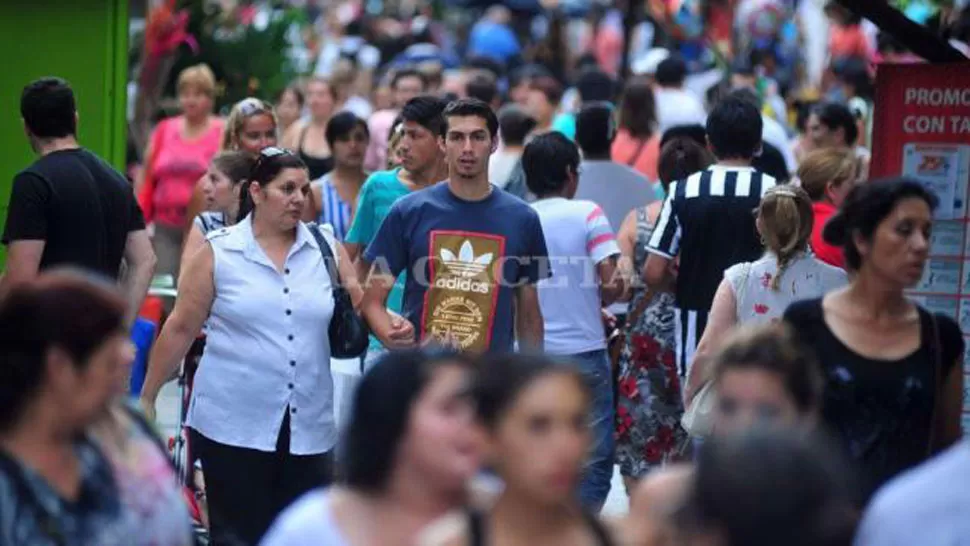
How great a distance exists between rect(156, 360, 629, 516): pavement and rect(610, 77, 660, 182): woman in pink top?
6.00ft

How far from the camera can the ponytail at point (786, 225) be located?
26.8ft

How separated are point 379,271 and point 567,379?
391cm

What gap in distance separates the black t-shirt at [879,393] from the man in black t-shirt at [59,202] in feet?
10.9

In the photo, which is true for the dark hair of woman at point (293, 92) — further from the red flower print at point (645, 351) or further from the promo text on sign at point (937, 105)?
the promo text on sign at point (937, 105)

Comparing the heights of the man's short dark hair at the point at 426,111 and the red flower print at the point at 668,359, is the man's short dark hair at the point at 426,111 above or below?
above

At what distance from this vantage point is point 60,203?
8.80 meters

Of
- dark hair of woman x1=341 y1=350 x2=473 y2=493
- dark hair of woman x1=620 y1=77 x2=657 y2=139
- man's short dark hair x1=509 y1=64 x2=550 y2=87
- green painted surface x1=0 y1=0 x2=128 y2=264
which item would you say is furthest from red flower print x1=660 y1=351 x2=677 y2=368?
Answer: man's short dark hair x1=509 y1=64 x2=550 y2=87

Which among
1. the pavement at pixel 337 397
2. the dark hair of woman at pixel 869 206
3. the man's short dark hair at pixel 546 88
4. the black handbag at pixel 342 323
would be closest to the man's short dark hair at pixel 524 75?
the man's short dark hair at pixel 546 88

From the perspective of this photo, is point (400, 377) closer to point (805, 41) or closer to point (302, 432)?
point (302, 432)

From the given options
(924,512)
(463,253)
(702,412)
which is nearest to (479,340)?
(463,253)

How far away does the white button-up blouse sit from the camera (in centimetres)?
796

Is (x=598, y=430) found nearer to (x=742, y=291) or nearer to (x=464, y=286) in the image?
(x=464, y=286)

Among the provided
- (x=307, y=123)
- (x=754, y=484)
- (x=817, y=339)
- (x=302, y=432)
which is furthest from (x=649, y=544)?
(x=307, y=123)

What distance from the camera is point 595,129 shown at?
36.5ft
